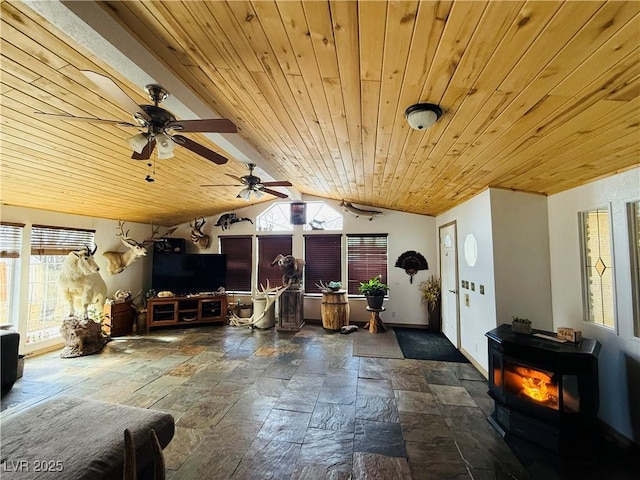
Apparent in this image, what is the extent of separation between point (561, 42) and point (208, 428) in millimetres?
3576

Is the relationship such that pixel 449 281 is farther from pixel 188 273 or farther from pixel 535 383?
pixel 188 273

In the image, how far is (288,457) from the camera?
Result: 2.16m

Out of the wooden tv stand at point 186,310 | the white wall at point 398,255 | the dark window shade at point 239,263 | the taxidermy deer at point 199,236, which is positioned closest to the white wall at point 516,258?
the white wall at point 398,255

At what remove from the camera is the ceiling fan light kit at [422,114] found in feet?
5.75

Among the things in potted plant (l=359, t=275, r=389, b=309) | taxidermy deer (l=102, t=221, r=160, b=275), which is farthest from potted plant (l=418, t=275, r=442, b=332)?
taxidermy deer (l=102, t=221, r=160, b=275)

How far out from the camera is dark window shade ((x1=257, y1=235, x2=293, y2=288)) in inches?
261

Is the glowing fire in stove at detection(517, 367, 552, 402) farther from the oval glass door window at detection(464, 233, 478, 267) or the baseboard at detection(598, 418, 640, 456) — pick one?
the oval glass door window at detection(464, 233, 478, 267)

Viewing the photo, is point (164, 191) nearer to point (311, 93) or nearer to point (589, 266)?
point (311, 93)

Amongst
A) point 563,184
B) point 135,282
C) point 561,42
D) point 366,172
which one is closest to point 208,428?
point 366,172

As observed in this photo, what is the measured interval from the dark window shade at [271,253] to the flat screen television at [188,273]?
2.83ft

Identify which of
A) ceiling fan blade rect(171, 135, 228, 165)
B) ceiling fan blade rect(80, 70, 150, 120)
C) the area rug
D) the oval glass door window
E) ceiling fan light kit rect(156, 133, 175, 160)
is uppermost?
ceiling fan blade rect(80, 70, 150, 120)

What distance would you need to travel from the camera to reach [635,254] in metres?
2.32

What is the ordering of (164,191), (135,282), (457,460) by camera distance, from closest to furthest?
(457,460) → (164,191) → (135,282)

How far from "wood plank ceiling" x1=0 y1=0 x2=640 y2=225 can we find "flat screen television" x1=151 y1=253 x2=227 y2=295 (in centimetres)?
310
